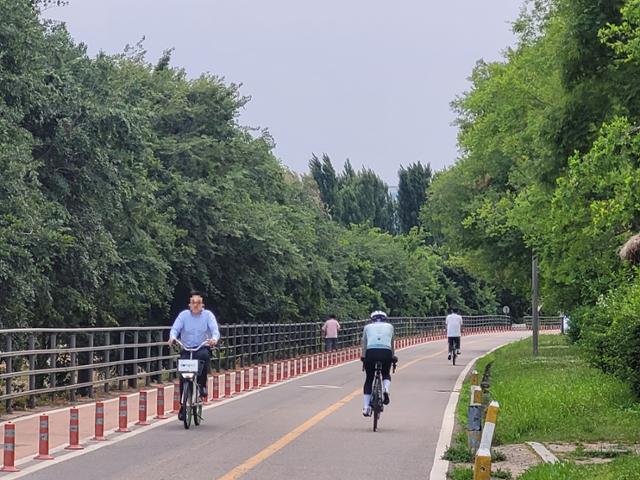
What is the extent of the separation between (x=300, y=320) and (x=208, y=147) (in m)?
12.5

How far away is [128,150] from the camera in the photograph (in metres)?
27.8

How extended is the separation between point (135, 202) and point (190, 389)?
14.0m

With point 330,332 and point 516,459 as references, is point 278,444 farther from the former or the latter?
point 330,332

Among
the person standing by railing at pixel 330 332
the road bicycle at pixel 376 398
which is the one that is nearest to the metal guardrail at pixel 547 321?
the person standing by railing at pixel 330 332

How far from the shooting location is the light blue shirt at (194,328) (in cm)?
1708

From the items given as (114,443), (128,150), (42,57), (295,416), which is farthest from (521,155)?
(114,443)

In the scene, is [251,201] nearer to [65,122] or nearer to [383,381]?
[65,122]

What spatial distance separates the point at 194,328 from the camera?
1714cm

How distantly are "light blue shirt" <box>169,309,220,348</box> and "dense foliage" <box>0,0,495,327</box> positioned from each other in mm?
4879

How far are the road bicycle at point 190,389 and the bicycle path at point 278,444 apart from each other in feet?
0.69

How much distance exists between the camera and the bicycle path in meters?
12.2

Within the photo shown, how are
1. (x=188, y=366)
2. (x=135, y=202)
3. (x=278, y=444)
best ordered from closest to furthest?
(x=278, y=444) < (x=188, y=366) < (x=135, y=202)

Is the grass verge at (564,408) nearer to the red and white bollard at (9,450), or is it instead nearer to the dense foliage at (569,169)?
the dense foliage at (569,169)

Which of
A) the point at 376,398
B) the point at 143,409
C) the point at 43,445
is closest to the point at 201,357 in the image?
the point at 143,409
